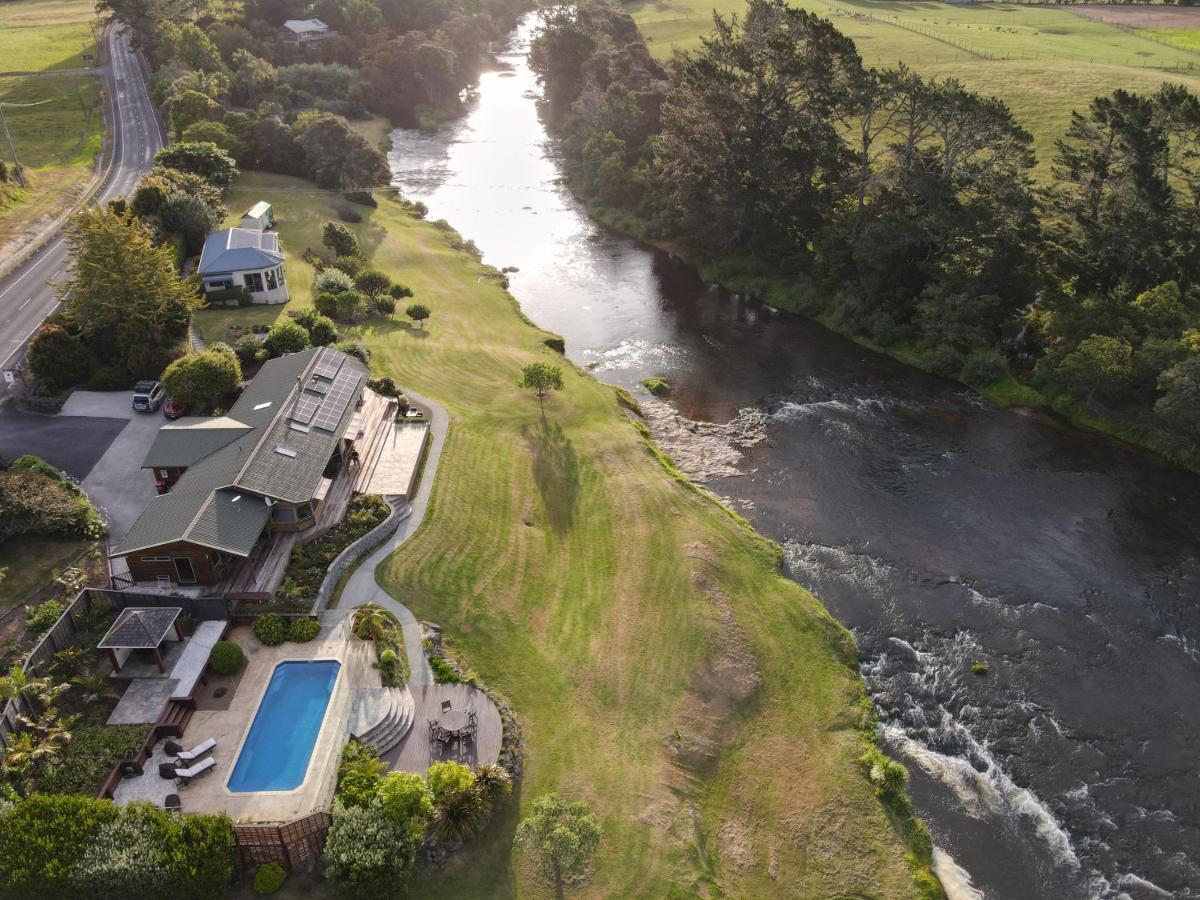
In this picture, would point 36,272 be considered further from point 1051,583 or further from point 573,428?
point 1051,583

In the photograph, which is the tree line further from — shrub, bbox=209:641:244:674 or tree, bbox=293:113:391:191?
shrub, bbox=209:641:244:674

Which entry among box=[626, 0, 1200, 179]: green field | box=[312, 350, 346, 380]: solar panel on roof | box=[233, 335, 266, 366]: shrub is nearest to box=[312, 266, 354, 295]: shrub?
box=[233, 335, 266, 366]: shrub

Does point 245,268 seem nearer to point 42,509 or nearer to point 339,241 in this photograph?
point 339,241

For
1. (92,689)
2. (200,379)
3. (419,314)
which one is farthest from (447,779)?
(419,314)

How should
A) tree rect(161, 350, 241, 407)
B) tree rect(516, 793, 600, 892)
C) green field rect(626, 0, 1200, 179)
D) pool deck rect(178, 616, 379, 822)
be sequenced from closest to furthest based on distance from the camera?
1. tree rect(516, 793, 600, 892)
2. pool deck rect(178, 616, 379, 822)
3. tree rect(161, 350, 241, 407)
4. green field rect(626, 0, 1200, 179)

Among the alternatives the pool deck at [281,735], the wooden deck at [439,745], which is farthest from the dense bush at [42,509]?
the wooden deck at [439,745]

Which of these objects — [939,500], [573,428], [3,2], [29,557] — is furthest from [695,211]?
[3,2]
